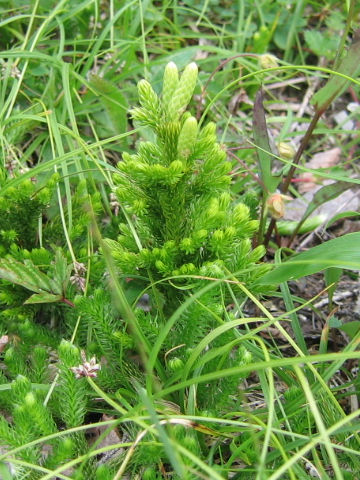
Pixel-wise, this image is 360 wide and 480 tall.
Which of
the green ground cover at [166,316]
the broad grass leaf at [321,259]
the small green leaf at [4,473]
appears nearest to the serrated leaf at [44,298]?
the green ground cover at [166,316]

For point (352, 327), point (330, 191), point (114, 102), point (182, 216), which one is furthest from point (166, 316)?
point (114, 102)

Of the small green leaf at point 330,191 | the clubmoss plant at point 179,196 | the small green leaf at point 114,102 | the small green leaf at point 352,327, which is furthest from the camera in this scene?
the small green leaf at point 114,102

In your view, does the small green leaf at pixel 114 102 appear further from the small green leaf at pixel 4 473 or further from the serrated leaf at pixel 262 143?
the small green leaf at pixel 4 473

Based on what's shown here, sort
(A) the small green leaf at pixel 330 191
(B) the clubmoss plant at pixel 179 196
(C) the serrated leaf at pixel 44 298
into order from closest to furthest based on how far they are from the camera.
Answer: (B) the clubmoss plant at pixel 179 196 < (C) the serrated leaf at pixel 44 298 < (A) the small green leaf at pixel 330 191

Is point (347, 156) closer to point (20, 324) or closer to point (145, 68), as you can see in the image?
point (145, 68)

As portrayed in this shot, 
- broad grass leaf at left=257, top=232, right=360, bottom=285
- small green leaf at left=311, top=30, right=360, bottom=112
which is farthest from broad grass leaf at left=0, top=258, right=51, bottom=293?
small green leaf at left=311, top=30, right=360, bottom=112

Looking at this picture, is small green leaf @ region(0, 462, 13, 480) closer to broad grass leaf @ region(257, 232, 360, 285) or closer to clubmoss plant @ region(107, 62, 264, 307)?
clubmoss plant @ region(107, 62, 264, 307)

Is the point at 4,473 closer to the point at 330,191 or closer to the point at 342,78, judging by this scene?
the point at 330,191

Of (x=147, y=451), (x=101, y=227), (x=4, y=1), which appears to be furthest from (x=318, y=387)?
(x=4, y=1)
